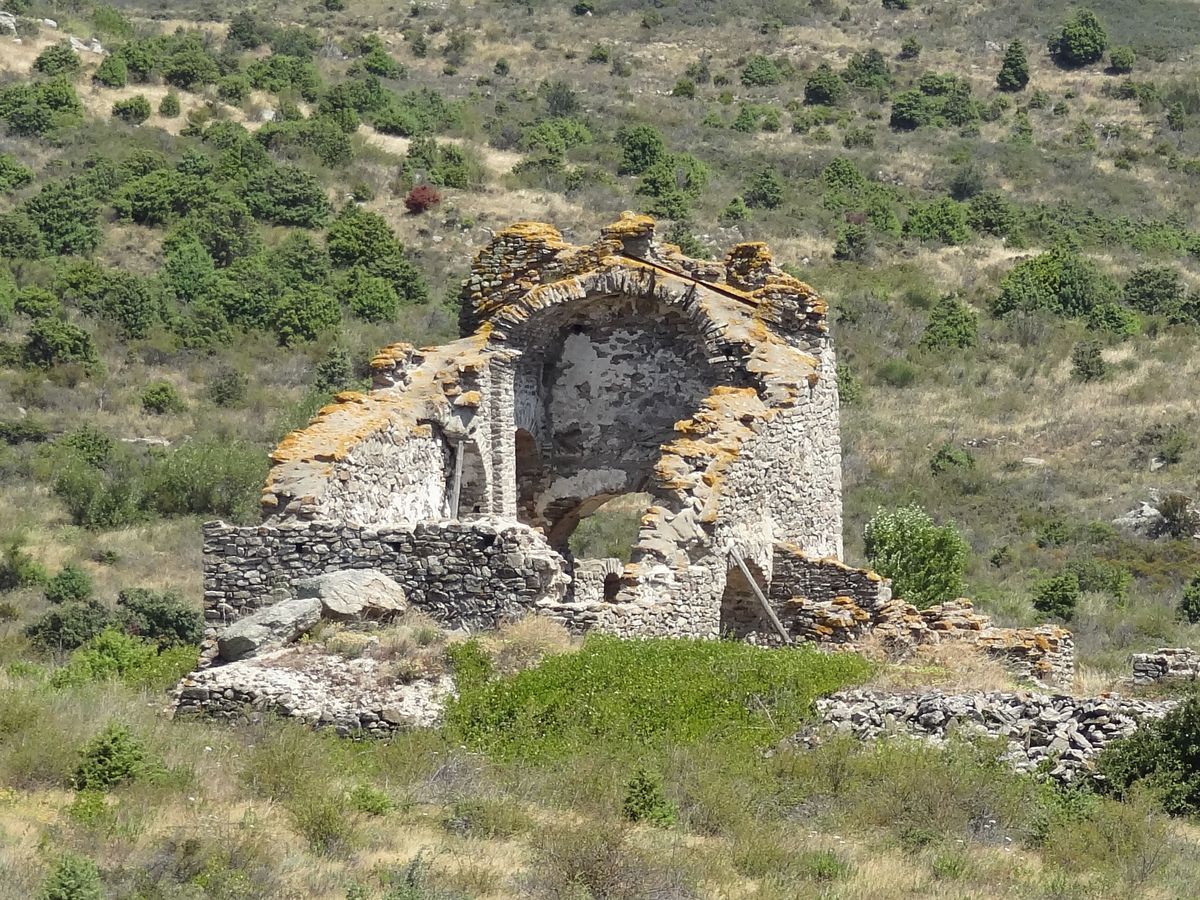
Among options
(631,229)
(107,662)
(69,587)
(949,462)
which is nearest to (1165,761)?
(631,229)

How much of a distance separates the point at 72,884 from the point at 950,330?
1759 inches

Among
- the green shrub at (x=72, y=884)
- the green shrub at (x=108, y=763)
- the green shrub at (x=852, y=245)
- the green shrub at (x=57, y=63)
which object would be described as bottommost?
the green shrub at (x=72, y=884)

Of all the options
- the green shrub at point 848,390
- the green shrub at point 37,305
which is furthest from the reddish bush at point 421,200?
the green shrub at point 848,390

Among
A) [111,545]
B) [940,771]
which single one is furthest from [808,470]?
[111,545]

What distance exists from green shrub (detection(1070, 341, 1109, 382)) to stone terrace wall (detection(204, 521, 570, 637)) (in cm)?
3471

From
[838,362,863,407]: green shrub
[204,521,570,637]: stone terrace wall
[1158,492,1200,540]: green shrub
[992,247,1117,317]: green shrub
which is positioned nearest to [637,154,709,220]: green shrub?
[992,247,1117,317]: green shrub

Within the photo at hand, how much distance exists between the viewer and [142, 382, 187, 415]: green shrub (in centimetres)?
4419

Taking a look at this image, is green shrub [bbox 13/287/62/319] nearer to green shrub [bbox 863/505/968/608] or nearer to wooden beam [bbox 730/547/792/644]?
green shrub [bbox 863/505/968/608]

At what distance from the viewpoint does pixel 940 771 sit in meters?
11.6

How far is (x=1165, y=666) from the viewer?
699 inches

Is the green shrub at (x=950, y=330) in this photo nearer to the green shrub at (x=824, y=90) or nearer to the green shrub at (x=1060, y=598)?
the green shrub at (x=1060, y=598)

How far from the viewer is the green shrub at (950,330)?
166 ft

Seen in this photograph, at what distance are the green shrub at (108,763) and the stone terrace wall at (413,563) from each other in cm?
416

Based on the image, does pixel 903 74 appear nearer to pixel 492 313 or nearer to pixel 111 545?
pixel 111 545
